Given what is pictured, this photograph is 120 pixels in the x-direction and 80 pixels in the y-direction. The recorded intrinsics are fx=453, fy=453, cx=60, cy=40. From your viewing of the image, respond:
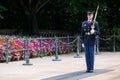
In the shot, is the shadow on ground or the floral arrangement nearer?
the shadow on ground

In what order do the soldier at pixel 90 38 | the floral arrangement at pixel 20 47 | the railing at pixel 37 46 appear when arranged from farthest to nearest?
the floral arrangement at pixel 20 47
the railing at pixel 37 46
the soldier at pixel 90 38

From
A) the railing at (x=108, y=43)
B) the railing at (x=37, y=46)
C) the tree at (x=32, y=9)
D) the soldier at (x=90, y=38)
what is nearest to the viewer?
the soldier at (x=90, y=38)

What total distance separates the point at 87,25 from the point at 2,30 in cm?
1387

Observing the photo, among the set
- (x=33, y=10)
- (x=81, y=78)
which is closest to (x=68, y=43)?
(x=33, y=10)

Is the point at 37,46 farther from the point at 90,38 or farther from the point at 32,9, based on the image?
the point at 90,38

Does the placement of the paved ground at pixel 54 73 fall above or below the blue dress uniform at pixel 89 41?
below

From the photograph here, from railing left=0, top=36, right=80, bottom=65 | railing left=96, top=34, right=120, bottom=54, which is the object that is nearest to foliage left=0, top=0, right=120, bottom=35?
railing left=96, top=34, right=120, bottom=54

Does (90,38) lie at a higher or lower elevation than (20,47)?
higher

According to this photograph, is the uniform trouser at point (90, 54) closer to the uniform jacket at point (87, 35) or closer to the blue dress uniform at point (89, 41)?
the blue dress uniform at point (89, 41)

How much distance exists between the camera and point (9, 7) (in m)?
30.0

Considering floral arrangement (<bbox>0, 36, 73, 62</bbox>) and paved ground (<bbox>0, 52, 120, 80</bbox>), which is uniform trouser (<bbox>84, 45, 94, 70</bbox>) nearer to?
paved ground (<bbox>0, 52, 120, 80</bbox>)

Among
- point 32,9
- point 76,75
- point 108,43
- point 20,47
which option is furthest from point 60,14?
point 76,75

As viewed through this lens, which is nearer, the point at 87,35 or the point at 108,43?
the point at 87,35

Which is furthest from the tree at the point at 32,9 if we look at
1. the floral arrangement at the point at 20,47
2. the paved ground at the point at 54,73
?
the paved ground at the point at 54,73
